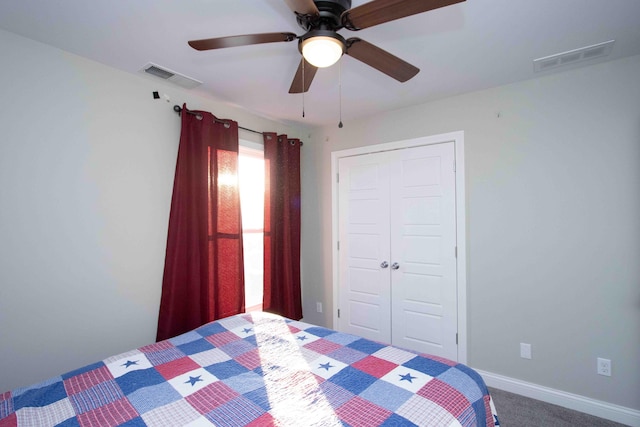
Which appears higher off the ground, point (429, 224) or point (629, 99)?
point (629, 99)

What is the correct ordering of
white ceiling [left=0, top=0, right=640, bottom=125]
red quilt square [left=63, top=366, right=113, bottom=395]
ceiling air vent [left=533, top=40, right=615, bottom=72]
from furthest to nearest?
ceiling air vent [left=533, top=40, right=615, bottom=72]
white ceiling [left=0, top=0, right=640, bottom=125]
red quilt square [left=63, top=366, right=113, bottom=395]

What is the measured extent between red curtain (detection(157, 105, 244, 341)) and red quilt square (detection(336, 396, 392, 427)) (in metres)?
1.70

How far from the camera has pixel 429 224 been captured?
9.43 feet

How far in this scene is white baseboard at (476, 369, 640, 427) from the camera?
2.05 meters

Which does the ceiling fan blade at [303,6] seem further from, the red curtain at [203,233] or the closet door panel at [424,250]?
the closet door panel at [424,250]

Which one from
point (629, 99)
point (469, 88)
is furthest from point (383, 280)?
point (629, 99)

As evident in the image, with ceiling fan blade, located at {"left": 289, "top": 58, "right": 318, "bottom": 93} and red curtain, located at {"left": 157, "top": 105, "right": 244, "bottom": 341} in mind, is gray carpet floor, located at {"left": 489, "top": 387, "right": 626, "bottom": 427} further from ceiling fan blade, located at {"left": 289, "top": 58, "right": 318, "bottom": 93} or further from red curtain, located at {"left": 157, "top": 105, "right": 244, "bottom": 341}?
ceiling fan blade, located at {"left": 289, "top": 58, "right": 318, "bottom": 93}

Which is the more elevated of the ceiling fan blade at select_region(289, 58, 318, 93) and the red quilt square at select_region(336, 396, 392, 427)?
the ceiling fan blade at select_region(289, 58, 318, 93)

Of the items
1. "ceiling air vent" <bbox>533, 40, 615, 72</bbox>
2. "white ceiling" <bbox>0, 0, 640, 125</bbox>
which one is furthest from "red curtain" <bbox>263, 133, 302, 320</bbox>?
"ceiling air vent" <bbox>533, 40, 615, 72</bbox>

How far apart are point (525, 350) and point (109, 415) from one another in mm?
2740

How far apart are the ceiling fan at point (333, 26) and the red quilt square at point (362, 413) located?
57.9 inches

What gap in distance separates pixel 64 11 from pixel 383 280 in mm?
3055

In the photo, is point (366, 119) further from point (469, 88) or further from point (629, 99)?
point (629, 99)

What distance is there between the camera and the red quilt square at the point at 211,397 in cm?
118
